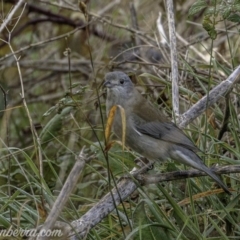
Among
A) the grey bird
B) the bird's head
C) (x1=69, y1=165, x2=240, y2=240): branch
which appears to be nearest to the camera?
(x1=69, y1=165, x2=240, y2=240): branch

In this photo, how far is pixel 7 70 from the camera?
275 inches

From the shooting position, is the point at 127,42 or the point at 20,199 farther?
the point at 127,42

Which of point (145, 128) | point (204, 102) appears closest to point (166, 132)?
point (145, 128)

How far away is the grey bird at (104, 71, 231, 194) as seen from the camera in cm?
399

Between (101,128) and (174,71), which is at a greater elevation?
(174,71)

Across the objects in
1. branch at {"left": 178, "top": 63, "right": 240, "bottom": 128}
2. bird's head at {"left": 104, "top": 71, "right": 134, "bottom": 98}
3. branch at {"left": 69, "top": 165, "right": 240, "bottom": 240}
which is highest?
bird's head at {"left": 104, "top": 71, "right": 134, "bottom": 98}

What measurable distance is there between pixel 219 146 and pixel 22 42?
378 cm

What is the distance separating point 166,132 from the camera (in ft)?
13.5

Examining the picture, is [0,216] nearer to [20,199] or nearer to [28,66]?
[20,199]

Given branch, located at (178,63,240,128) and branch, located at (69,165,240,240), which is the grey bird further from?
branch, located at (69,165,240,240)

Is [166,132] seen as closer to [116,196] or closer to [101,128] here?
[101,128]

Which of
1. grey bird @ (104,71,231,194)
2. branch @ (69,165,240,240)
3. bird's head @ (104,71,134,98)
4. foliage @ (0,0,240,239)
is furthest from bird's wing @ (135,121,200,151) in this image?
branch @ (69,165,240,240)

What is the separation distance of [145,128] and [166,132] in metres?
0.21

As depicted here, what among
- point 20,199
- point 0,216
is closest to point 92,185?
point 20,199
